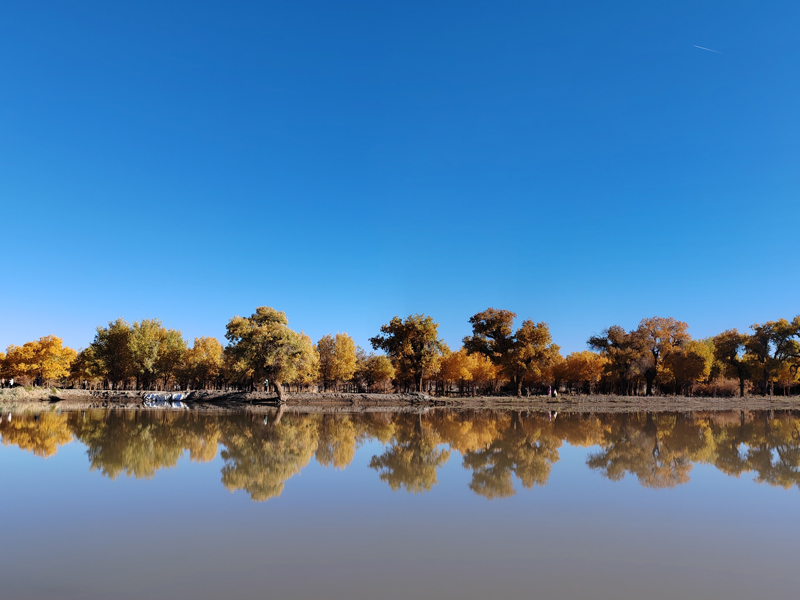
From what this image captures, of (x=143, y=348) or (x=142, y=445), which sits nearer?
(x=142, y=445)

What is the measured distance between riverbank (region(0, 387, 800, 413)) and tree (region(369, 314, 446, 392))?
11.7ft

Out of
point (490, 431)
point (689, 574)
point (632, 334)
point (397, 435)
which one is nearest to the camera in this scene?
point (689, 574)

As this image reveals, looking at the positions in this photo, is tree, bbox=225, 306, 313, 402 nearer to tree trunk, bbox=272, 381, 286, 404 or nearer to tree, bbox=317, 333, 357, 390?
tree trunk, bbox=272, 381, 286, 404

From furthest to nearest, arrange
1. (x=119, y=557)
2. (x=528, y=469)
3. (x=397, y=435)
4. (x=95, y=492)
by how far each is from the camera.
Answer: (x=397, y=435) → (x=528, y=469) → (x=95, y=492) → (x=119, y=557)

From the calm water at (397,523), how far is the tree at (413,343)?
110ft

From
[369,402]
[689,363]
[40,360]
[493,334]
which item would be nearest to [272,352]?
[369,402]

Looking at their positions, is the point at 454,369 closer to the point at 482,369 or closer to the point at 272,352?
the point at 482,369

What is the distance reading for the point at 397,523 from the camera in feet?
25.5

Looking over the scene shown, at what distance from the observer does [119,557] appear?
6.24 metres

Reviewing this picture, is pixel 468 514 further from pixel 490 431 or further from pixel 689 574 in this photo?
pixel 490 431

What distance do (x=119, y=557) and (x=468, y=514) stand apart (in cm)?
532

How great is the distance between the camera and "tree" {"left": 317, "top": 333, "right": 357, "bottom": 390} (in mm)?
66812

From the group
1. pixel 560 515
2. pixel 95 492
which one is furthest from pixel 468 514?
pixel 95 492

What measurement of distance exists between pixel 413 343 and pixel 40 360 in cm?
5789
